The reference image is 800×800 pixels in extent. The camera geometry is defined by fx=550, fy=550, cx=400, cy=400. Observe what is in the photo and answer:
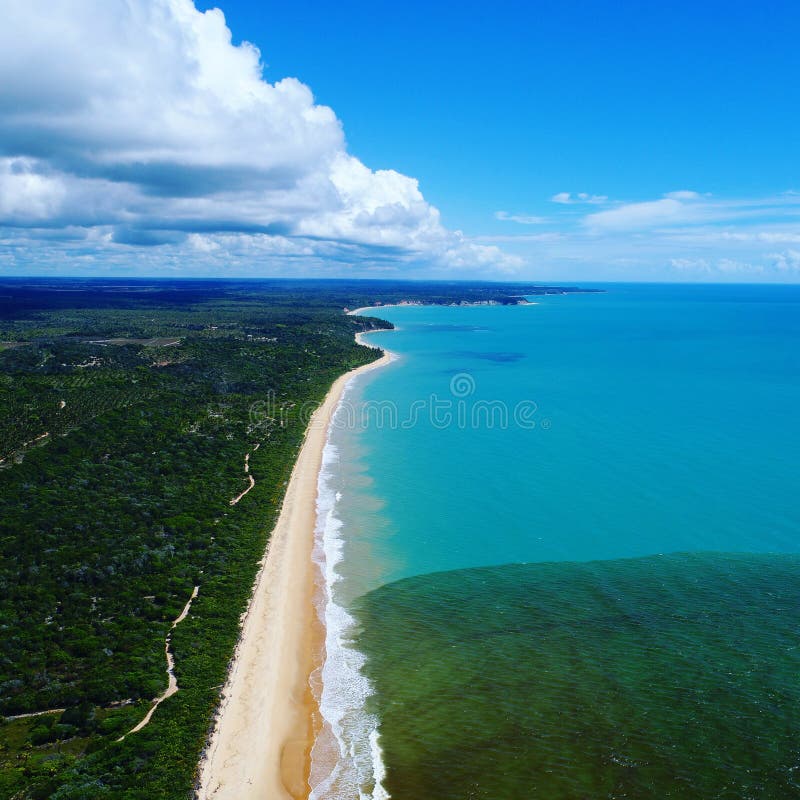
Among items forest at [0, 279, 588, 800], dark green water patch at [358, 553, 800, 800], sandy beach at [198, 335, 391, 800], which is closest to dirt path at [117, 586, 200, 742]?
forest at [0, 279, 588, 800]

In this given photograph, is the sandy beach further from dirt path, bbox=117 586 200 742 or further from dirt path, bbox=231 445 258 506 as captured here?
dirt path, bbox=231 445 258 506

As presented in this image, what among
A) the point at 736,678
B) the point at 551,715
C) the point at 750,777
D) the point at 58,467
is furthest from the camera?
the point at 58,467

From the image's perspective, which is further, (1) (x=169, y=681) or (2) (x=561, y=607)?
(2) (x=561, y=607)

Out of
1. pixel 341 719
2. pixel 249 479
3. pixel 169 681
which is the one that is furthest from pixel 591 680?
pixel 249 479

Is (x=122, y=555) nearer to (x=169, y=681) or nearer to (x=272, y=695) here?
(x=169, y=681)

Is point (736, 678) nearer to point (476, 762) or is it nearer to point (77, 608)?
point (476, 762)

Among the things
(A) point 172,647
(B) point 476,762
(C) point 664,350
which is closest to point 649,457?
(B) point 476,762
